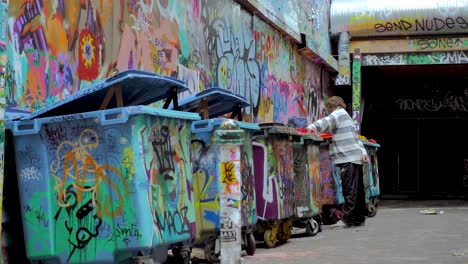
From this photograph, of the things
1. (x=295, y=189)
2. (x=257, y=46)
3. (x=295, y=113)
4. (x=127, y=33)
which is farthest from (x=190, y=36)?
(x=295, y=113)

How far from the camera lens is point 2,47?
5316 mm

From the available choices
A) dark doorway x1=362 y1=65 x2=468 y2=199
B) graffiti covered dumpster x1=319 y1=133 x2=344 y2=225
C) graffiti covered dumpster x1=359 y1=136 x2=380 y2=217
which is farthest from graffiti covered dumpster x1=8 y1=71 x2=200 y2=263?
dark doorway x1=362 y1=65 x2=468 y2=199

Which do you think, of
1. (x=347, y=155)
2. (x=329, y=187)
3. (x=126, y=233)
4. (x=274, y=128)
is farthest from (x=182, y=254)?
(x=329, y=187)

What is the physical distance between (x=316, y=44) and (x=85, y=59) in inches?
545

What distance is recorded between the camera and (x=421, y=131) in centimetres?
2944

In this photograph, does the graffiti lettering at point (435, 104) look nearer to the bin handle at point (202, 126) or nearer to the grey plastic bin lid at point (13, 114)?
the bin handle at point (202, 126)

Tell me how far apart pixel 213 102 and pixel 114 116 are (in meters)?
2.91

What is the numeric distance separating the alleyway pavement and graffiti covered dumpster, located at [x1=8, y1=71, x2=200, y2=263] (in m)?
1.83

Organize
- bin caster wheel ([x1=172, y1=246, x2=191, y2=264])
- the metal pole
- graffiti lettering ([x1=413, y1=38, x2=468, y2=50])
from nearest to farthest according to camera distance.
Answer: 1. the metal pole
2. bin caster wheel ([x1=172, y1=246, x2=191, y2=264])
3. graffiti lettering ([x1=413, y1=38, x2=468, y2=50])

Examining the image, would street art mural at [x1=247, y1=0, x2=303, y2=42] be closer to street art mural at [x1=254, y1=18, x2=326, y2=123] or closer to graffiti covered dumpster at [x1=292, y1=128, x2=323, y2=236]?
street art mural at [x1=254, y1=18, x2=326, y2=123]

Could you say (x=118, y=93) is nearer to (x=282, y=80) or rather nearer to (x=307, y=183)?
(x=307, y=183)

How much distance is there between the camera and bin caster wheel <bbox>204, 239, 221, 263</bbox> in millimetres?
7375

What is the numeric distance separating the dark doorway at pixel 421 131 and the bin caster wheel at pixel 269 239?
2031 centimetres

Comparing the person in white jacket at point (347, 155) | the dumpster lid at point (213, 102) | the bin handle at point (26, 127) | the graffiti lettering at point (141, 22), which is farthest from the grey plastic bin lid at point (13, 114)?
the person in white jacket at point (347, 155)
